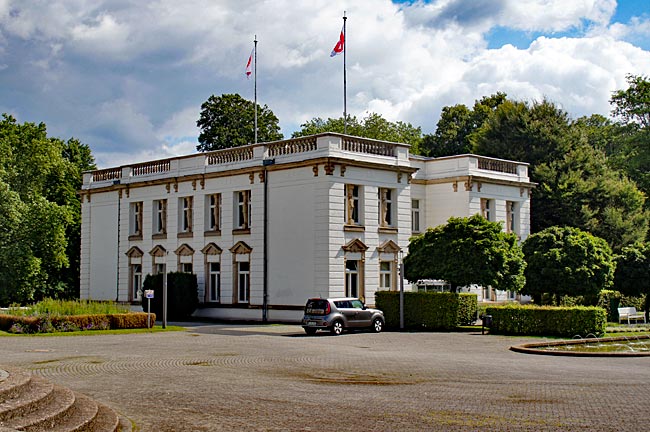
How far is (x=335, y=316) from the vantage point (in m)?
34.0

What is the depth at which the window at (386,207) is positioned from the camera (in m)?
42.7

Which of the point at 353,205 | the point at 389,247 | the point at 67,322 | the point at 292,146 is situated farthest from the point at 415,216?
the point at 67,322

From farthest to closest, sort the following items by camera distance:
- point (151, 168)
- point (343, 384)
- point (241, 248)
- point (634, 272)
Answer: point (151, 168) < point (634, 272) < point (241, 248) < point (343, 384)

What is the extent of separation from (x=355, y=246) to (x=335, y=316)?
741 cm

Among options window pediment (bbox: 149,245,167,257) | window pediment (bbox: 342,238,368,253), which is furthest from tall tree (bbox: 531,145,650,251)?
window pediment (bbox: 149,245,167,257)

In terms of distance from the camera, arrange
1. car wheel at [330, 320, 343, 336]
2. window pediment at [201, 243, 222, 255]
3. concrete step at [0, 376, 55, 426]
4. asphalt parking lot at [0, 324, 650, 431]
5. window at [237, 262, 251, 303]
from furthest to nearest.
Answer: window pediment at [201, 243, 222, 255], window at [237, 262, 251, 303], car wheel at [330, 320, 343, 336], asphalt parking lot at [0, 324, 650, 431], concrete step at [0, 376, 55, 426]

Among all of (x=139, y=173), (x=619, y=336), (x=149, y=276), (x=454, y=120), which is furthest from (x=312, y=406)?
(x=454, y=120)

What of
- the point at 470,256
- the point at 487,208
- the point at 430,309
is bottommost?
the point at 430,309

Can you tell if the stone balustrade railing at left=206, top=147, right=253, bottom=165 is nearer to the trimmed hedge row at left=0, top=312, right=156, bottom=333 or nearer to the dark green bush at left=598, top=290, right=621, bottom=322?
the trimmed hedge row at left=0, top=312, right=156, bottom=333

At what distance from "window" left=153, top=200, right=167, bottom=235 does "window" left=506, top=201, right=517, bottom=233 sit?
19.8m

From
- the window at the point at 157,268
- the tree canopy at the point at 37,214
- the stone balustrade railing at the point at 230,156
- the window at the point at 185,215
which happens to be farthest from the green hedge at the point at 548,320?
the tree canopy at the point at 37,214

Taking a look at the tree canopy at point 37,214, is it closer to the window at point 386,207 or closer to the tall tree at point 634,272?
the window at point 386,207

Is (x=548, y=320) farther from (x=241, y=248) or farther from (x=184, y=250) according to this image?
(x=184, y=250)

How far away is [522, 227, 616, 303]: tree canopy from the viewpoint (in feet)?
135
